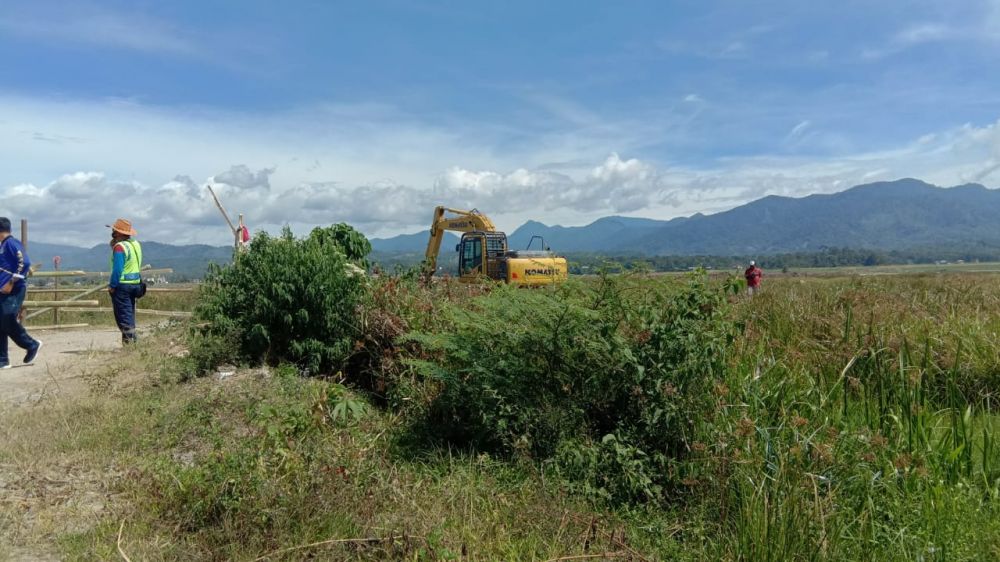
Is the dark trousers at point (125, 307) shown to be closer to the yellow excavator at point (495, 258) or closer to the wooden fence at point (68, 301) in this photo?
the wooden fence at point (68, 301)

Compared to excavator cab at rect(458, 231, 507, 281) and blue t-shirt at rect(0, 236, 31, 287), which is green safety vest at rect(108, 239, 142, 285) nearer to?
blue t-shirt at rect(0, 236, 31, 287)

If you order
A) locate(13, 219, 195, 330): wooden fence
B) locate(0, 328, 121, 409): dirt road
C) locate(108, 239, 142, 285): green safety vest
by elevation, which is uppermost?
locate(108, 239, 142, 285): green safety vest

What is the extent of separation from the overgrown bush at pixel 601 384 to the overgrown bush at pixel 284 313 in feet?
9.16

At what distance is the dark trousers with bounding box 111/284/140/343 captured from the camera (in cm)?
975

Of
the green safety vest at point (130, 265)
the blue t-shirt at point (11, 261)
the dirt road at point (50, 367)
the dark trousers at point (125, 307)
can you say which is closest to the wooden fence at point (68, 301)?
the dirt road at point (50, 367)

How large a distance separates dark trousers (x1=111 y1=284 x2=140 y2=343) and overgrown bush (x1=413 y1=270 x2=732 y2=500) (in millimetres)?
6489

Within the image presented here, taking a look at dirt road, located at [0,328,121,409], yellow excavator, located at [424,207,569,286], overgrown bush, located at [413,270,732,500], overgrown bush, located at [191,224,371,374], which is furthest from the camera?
yellow excavator, located at [424,207,569,286]

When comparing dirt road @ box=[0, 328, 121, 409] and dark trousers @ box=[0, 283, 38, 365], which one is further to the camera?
dark trousers @ box=[0, 283, 38, 365]

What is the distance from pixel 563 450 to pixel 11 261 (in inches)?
335

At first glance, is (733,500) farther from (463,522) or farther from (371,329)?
(371,329)

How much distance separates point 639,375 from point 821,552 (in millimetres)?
1567

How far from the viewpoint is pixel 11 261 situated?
30.0 feet

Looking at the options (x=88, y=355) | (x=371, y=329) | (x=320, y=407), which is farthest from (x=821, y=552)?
(x=88, y=355)

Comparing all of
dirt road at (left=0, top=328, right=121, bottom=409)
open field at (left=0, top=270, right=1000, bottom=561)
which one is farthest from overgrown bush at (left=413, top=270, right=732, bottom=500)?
dirt road at (left=0, top=328, right=121, bottom=409)
